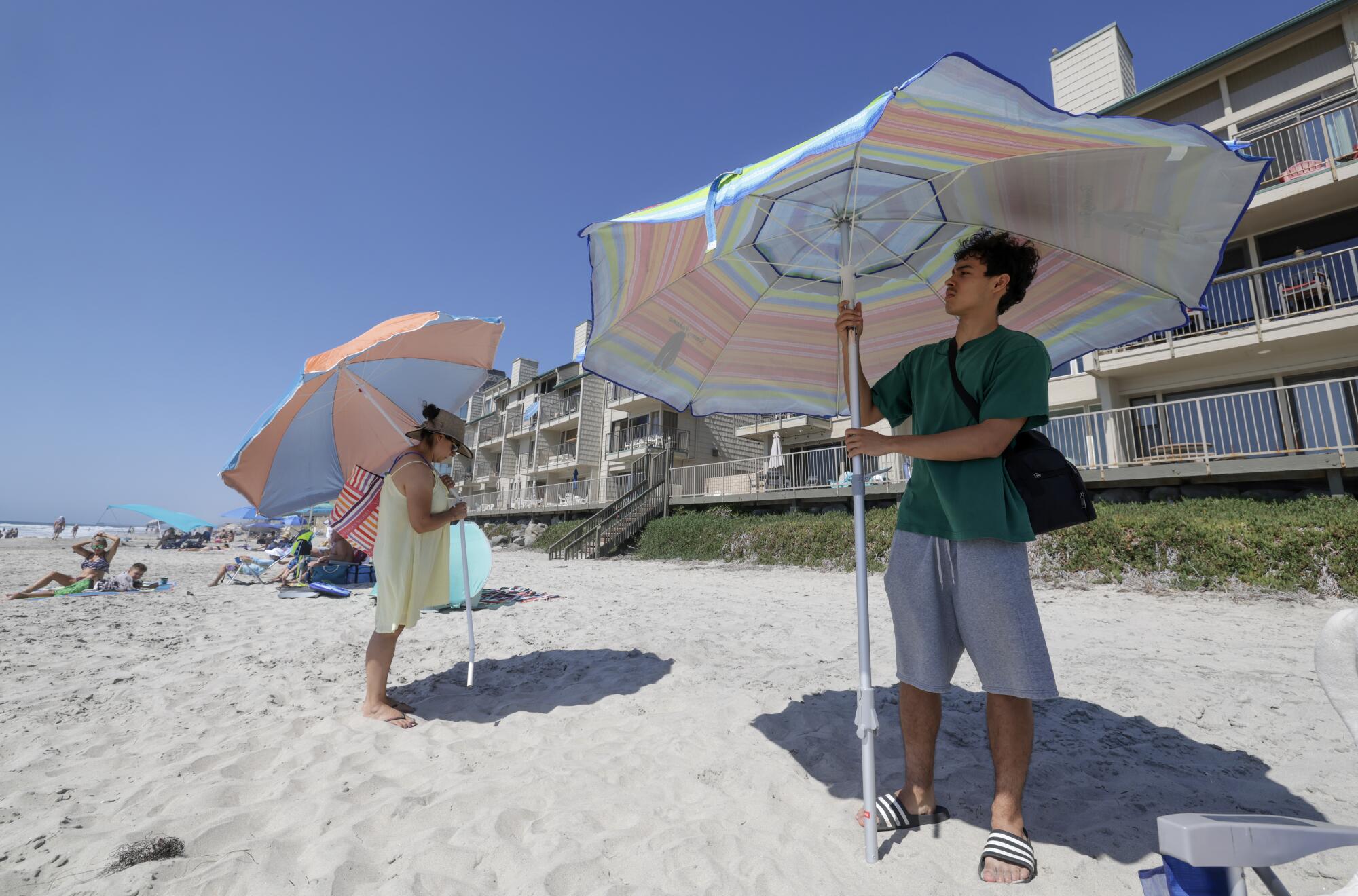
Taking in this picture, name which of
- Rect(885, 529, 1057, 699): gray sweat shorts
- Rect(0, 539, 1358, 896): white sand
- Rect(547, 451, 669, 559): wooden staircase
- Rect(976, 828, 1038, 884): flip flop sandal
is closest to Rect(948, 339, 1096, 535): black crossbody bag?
Rect(885, 529, 1057, 699): gray sweat shorts

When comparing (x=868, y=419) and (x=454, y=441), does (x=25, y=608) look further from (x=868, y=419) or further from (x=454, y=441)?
(x=868, y=419)

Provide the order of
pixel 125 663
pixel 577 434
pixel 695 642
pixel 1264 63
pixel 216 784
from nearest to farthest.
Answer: pixel 216 784
pixel 125 663
pixel 695 642
pixel 1264 63
pixel 577 434

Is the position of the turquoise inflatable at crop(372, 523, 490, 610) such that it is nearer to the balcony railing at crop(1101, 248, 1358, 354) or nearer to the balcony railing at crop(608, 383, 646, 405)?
the balcony railing at crop(1101, 248, 1358, 354)

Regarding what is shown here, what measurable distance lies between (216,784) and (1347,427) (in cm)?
1426

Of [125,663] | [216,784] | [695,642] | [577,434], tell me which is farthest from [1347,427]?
[577,434]

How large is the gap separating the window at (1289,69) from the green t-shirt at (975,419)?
17.8 metres

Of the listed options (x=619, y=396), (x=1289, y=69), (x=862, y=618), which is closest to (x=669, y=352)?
(x=862, y=618)

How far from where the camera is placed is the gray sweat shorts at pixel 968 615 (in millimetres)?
1807

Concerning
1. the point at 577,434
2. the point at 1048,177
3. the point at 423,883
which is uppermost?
the point at 577,434

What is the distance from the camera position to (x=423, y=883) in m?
1.79

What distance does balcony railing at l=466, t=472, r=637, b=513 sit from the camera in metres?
26.2

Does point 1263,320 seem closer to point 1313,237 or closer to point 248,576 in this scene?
point 1313,237

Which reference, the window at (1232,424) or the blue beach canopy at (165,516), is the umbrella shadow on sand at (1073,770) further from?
the blue beach canopy at (165,516)

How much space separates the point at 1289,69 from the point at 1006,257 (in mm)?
17865
